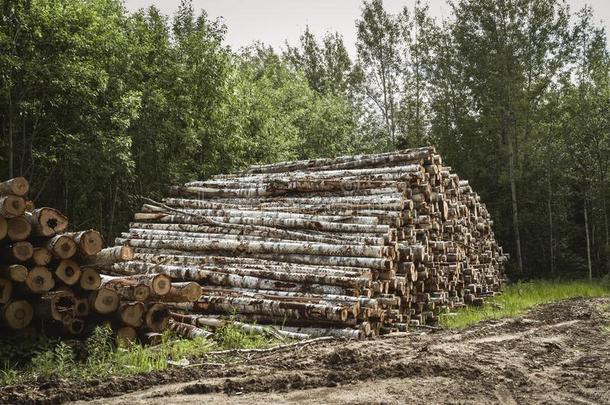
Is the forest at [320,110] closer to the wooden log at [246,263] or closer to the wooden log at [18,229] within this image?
the wooden log at [246,263]

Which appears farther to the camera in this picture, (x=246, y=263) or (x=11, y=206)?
(x=246, y=263)

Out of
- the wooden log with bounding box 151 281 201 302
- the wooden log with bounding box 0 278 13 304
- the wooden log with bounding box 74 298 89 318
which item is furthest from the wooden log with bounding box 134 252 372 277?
the wooden log with bounding box 0 278 13 304

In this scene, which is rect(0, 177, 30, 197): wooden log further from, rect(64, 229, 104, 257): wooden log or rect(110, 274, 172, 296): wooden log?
rect(110, 274, 172, 296): wooden log

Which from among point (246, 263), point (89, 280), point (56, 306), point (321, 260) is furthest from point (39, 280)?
point (321, 260)

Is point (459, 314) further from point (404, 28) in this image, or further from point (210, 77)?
point (404, 28)

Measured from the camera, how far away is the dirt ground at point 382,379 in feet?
16.0

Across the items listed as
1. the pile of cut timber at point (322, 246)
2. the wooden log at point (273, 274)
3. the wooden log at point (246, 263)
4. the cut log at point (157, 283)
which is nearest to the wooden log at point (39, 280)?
the cut log at point (157, 283)

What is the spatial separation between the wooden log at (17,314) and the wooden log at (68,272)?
54cm

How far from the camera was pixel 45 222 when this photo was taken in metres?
7.65

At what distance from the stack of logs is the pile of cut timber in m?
1.22

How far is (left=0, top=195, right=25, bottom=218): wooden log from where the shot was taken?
7285 millimetres

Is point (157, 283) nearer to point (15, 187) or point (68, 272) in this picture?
point (68, 272)

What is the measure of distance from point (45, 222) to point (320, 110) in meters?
24.1

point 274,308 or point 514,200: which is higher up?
point 514,200
